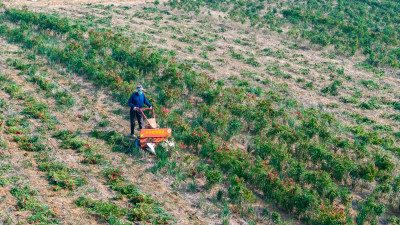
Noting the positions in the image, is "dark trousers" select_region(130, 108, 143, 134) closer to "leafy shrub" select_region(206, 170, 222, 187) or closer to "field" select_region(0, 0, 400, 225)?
"field" select_region(0, 0, 400, 225)

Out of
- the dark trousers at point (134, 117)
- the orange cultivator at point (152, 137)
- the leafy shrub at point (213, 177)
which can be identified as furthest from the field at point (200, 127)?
the dark trousers at point (134, 117)

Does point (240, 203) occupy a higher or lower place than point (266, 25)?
lower

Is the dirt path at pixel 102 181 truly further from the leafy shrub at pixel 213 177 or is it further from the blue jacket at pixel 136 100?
the blue jacket at pixel 136 100

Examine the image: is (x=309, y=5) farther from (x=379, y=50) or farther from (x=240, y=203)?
(x=240, y=203)

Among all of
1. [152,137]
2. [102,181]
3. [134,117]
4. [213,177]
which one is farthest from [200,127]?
[102,181]

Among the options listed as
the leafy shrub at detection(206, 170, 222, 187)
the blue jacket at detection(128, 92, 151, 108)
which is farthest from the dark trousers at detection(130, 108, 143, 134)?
the leafy shrub at detection(206, 170, 222, 187)

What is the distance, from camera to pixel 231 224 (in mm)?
8688

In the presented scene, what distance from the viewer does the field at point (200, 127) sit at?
9031mm

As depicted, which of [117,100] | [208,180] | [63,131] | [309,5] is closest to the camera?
[208,180]

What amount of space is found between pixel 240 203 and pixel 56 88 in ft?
31.2

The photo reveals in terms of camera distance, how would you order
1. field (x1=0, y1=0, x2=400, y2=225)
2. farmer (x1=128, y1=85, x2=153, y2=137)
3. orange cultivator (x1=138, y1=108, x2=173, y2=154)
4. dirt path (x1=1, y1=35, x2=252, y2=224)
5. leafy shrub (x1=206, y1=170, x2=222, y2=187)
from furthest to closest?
farmer (x1=128, y1=85, x2=153, y2=137) < orange cultivator (x1=138, y1=108, x2=173, y2=154) < leafy shrub (x1=206, y1=170, x2=222, y2=187) < field (x1=0, y1=0, x2=400, y2=225) < dirt path (x1=1, y1=35, x2=252, y2=224)

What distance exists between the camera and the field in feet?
29.6

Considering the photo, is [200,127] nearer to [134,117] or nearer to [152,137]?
[152,137]

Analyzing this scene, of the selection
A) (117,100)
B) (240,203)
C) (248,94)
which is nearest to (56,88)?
(117,100)
